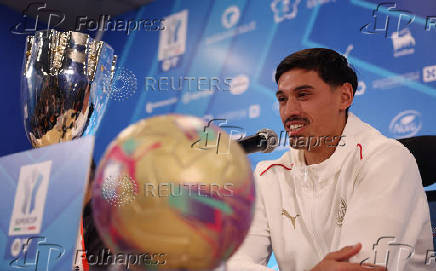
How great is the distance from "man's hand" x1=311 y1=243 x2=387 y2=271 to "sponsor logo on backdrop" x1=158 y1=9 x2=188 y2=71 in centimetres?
317

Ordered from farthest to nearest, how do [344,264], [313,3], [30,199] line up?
[313,3]
[344,264]
[30,199]

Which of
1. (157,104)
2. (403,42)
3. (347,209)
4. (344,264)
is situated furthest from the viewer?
(157,104)

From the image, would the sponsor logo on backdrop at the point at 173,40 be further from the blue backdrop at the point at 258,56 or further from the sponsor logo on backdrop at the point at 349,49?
the sponsor logo on backdrop at the point at 349,49

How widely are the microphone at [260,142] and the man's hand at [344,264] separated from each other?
0.24 m

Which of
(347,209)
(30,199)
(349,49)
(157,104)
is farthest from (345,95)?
(157,104)

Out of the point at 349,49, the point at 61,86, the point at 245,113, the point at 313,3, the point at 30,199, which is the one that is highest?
the point at 313,3

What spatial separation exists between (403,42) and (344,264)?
206 centimetres

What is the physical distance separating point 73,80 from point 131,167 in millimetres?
599

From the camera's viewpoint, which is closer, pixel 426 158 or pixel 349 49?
pixel 426 158

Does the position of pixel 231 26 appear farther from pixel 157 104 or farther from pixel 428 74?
pixel 428 74

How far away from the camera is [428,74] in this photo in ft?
8.37

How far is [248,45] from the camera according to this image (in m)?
3.49

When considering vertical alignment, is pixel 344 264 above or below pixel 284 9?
below

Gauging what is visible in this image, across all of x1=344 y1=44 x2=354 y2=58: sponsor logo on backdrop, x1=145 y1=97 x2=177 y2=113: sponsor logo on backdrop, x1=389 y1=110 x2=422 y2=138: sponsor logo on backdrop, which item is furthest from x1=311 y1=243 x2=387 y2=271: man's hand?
x1=145 y1=97 x2=177 y2=113: sponsor logo on backdrop
